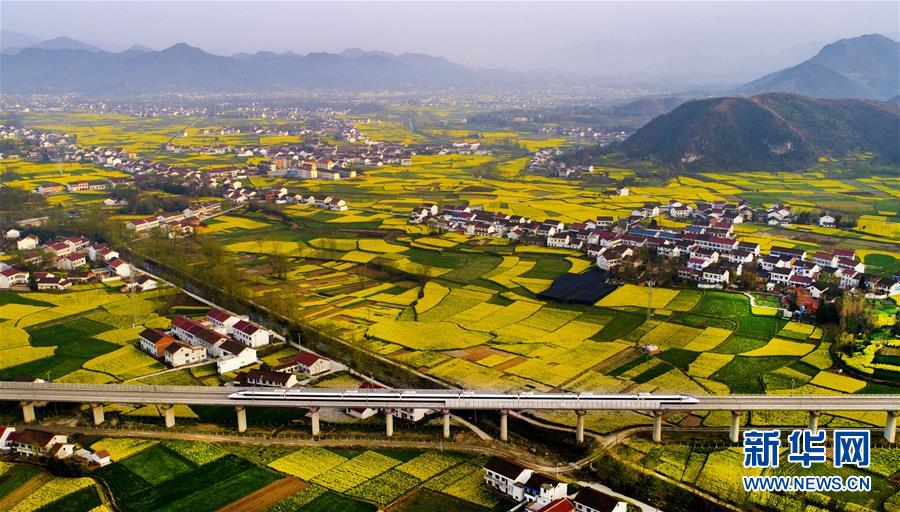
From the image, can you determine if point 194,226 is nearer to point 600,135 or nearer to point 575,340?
point 575,340

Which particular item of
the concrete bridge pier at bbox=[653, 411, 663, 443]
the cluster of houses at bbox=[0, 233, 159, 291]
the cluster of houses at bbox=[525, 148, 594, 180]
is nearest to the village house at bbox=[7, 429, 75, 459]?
the cluster of houses at bbox=[0, 233, 159, 291]

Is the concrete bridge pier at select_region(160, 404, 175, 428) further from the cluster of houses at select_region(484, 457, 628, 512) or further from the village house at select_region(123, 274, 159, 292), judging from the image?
the village house at select_region(123, 274, 159, 292)

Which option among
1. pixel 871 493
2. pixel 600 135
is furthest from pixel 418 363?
pixel 600 135

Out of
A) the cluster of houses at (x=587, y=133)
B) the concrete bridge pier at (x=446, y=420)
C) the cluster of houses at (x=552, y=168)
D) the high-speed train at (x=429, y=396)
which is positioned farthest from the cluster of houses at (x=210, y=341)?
the cluster of houses at (x=587, y=133)

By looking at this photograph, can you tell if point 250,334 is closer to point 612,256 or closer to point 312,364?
point 312,364

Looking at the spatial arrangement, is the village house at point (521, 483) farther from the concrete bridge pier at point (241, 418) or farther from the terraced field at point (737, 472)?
the concrete bridge pier at point (241, 418)

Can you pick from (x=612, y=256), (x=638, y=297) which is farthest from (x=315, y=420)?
(x=612, y=256)
